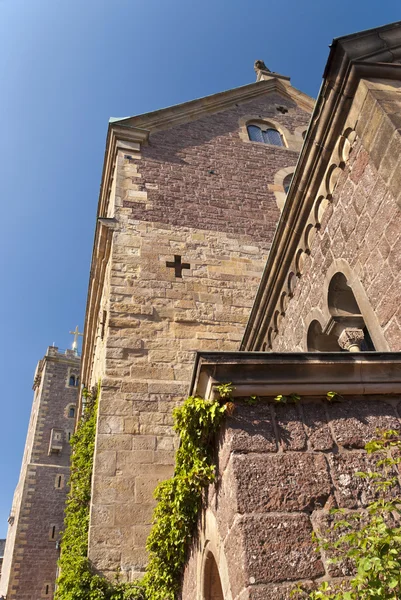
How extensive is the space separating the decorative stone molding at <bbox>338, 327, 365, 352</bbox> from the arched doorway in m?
2.55

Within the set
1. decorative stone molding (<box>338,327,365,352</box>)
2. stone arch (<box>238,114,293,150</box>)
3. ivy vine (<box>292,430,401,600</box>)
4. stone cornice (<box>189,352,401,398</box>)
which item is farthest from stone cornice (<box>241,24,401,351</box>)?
stone arch (<box>238,114,293,150</box>)

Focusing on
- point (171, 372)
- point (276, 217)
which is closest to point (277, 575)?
point (171, 372)

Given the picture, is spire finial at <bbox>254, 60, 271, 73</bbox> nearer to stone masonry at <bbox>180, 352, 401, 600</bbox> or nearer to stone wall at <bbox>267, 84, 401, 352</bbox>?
stone wall at <bbox>267, 84, 401, 352</bbox>

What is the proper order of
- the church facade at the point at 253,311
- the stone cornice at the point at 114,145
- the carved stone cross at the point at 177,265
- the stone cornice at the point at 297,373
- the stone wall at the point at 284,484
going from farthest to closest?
the stone cornice at the point at 114,145 → the carved stone cross at the point at 177,265 → the stone cornice at the point at 297,373 → the church facade at the point at 253,311 → the stone wall at the point at 284,484

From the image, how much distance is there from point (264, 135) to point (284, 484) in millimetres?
12118

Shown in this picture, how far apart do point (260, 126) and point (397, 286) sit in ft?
35.2

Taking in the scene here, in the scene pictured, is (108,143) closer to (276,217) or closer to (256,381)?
(276,217)

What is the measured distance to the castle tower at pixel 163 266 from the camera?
20.7 feet

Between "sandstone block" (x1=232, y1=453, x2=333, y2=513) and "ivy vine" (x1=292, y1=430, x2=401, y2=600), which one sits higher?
"sandstone block" (x1=232, y1=453, x2=333, y2=513)

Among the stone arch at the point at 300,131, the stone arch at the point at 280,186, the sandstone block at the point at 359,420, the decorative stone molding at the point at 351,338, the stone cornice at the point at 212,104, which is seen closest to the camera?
the sandstone block at the point at 359,420

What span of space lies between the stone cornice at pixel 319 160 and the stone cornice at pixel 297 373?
257 cm

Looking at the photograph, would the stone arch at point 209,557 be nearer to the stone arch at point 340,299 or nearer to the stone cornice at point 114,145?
the stone arch at point 340,299

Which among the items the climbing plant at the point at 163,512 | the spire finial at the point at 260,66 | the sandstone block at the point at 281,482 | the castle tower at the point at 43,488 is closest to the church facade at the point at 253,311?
the sandstone block at the point at 281,482

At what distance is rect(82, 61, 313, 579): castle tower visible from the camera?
632 centimetres
